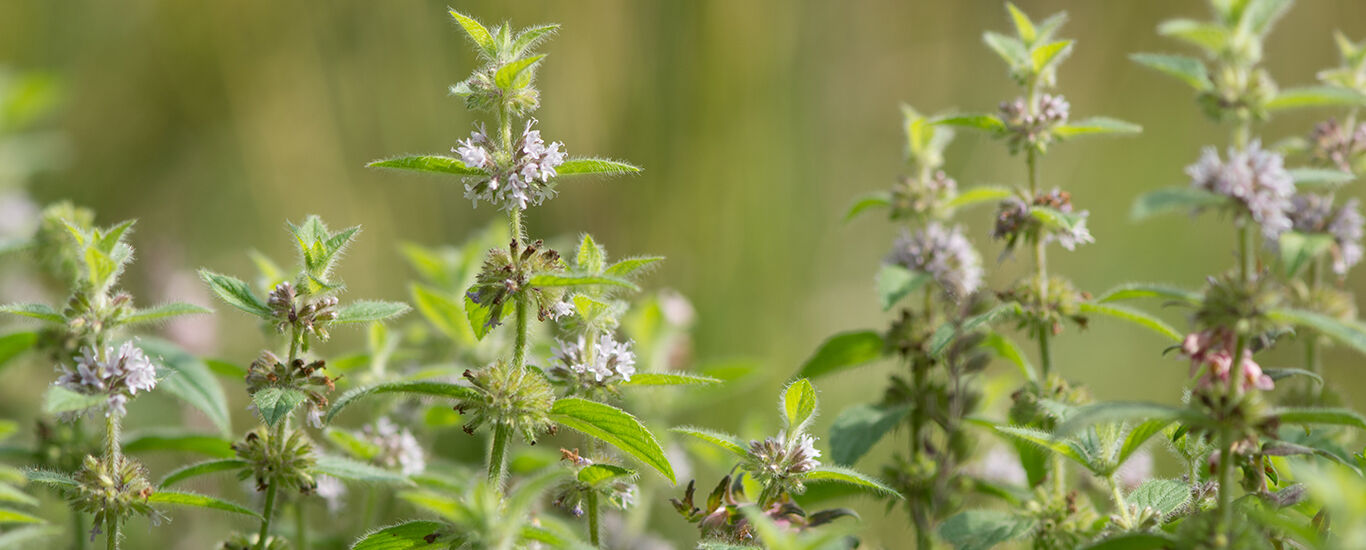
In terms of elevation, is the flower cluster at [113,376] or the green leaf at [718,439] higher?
the flower cluster at [113,376]

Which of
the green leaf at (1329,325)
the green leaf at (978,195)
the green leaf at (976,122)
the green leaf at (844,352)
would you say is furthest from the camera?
the green leaf at (844,352)

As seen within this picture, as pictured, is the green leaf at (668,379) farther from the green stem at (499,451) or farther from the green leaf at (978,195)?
the green leaf at (978,195)

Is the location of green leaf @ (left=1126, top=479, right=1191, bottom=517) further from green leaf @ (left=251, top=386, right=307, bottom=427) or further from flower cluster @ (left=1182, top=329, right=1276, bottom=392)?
green leaf @ (left=251, top=386, right=307, bottom=427)

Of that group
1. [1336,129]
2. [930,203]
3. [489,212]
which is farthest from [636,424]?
[489,212]

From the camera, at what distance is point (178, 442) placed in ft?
6.58

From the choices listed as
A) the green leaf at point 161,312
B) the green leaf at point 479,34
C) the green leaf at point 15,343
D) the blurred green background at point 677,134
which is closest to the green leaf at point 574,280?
the green leaf at point 479,34

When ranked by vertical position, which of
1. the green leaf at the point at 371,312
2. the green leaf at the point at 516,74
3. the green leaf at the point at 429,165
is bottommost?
the green leaf at the point at 371,312

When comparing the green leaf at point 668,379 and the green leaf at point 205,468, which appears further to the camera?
the green leaf at point 205,468

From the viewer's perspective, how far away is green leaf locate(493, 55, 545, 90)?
142cm

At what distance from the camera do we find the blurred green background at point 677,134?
3.81 metres

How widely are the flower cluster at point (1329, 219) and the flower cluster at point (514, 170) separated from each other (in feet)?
4.20

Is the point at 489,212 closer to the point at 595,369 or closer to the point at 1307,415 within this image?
the point at 595,369

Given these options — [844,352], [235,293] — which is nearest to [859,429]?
[844,352]

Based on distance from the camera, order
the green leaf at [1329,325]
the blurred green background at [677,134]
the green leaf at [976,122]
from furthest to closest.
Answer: the blurred green background at [677,134] → the green leaf at [976,122] → the green leaf at [1329,325]
